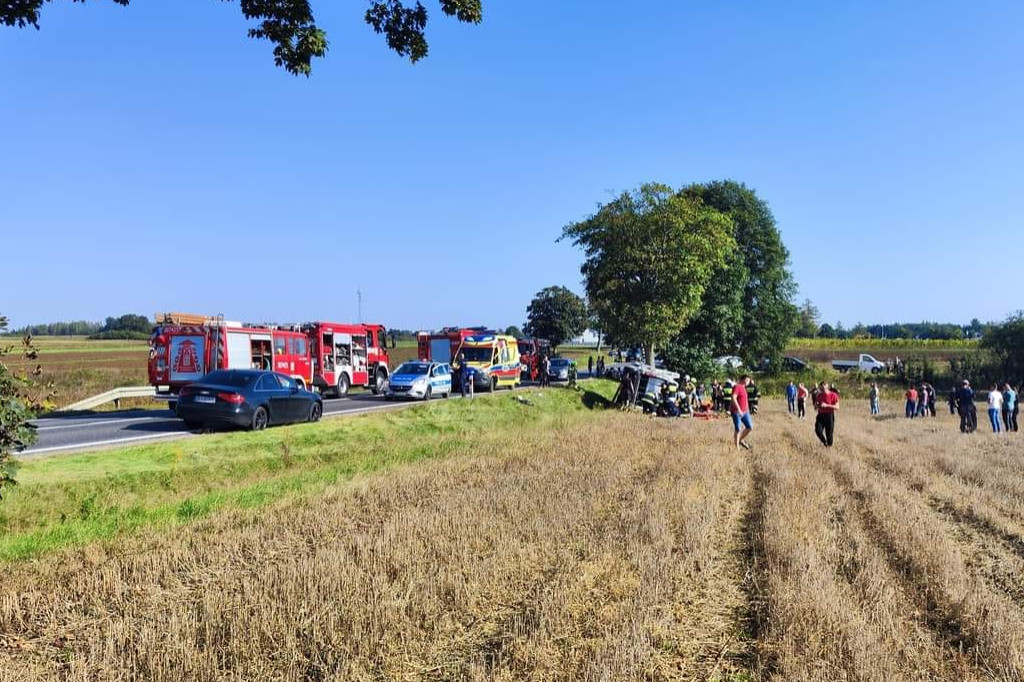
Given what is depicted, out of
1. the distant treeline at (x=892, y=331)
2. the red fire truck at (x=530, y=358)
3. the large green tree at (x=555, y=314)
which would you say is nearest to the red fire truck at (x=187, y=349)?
the red fire truck at (x=530, y=358)

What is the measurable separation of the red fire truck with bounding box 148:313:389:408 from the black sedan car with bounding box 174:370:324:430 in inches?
186

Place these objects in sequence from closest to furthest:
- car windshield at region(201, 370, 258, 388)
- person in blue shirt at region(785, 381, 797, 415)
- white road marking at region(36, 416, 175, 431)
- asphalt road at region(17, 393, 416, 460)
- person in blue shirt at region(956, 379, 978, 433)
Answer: asphalt road at region(17, 393, 416, 460) → car windshield at region(201, 370, 258, 388) → white road marking at region(36, 416, 175, 431) → person in blue shirt at region(956, 379, 978, 433) → person in blue shirt at region(785, 381, 797, 415)

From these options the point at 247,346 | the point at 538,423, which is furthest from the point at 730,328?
the point at 247,346

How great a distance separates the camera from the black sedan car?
15.3 m

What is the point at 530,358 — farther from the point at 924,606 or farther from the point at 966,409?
the point at 924,606

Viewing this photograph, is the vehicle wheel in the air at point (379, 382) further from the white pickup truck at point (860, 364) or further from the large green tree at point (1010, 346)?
the white pickup truck at point (860, 364)

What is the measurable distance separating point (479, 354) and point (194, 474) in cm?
2006

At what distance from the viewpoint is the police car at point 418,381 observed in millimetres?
26772

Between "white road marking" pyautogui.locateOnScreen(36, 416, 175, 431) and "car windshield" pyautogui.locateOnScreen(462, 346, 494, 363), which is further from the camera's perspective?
"car windshield" pyautogui.locateOnScreen(462, 346, 494, 363)

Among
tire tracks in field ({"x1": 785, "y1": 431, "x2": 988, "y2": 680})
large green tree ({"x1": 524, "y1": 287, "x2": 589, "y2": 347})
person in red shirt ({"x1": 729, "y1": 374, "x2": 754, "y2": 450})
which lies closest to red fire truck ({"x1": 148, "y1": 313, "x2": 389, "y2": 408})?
person in red shirt ({"x1": 729, "y1": 374, "x2": 754, "y2": 450})

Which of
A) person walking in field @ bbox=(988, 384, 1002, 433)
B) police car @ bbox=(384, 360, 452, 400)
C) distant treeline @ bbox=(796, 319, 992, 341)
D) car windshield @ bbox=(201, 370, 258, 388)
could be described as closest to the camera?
car windshield @ bbox=(201, 370, 258, 388)

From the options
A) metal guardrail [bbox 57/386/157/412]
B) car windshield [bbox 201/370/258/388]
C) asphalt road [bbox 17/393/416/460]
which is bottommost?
asphalt road [bbox 17/393/416/460]

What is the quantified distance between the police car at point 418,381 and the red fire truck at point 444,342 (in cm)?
408

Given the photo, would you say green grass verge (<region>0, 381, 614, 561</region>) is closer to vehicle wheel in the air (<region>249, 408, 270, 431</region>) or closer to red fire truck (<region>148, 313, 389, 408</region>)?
vehicle wheel in the air (<region>249, 408, 270, 431</region>)
